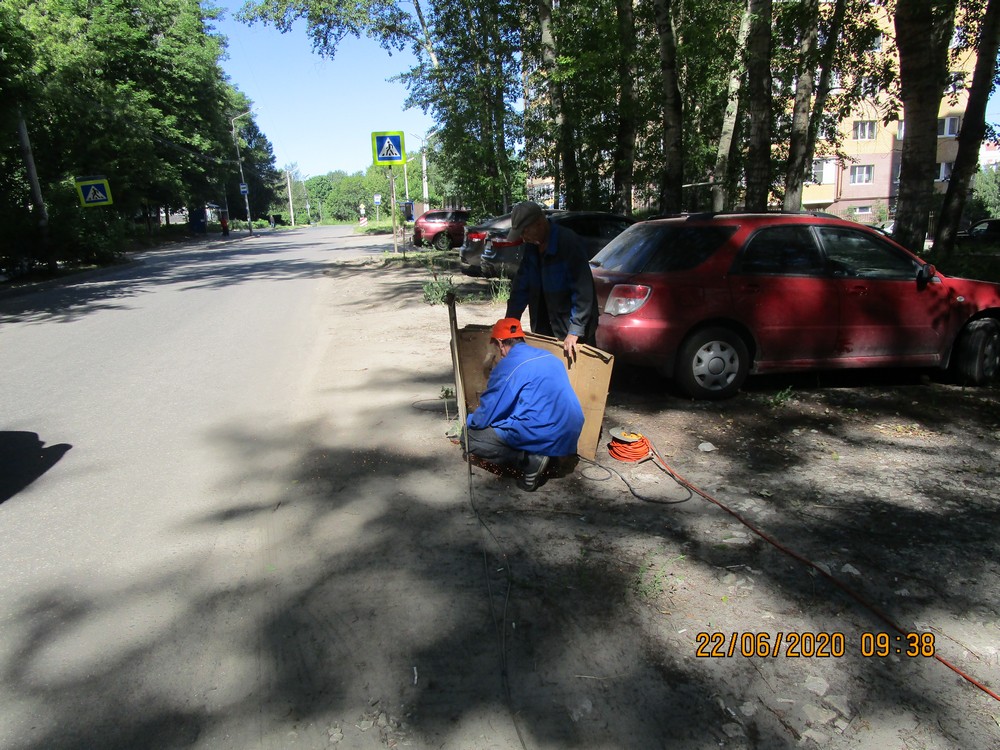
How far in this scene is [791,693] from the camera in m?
2.63

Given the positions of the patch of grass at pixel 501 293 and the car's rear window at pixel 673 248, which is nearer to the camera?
the car's rear window at pixel 673 248

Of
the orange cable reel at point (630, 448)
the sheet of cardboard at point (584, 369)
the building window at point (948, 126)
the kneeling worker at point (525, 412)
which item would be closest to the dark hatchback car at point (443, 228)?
the sheet of cardboard at point (584, 369)

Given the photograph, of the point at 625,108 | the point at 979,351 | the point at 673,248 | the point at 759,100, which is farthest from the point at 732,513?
the point at 625,108

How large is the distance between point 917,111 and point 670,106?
14.2 ft

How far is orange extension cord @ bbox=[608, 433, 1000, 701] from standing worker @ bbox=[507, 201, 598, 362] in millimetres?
814

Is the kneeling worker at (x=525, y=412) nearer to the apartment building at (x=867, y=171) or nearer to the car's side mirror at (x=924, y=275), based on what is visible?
the car's side mirror at (x=924, y=275)

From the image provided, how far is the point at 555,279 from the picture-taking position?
5070mm

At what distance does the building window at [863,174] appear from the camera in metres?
54.3

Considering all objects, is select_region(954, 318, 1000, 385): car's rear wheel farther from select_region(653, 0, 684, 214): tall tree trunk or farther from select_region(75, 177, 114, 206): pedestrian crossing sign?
select_region(75, 177, 114, 206): pedestrian crossing sign

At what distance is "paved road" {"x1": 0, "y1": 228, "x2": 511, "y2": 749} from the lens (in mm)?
2576

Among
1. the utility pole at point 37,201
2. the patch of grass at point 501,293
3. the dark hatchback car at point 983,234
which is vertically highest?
the utility pole at point 37,201

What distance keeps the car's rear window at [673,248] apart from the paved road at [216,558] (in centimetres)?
241

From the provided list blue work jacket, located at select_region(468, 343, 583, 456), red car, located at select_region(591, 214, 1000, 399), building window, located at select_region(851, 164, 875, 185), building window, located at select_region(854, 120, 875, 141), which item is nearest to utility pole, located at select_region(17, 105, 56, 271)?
red car, located at select_region(591, 214, 1000, 399)

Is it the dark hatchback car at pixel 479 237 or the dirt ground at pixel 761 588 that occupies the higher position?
the dark hatchback car at pixel 479 237
